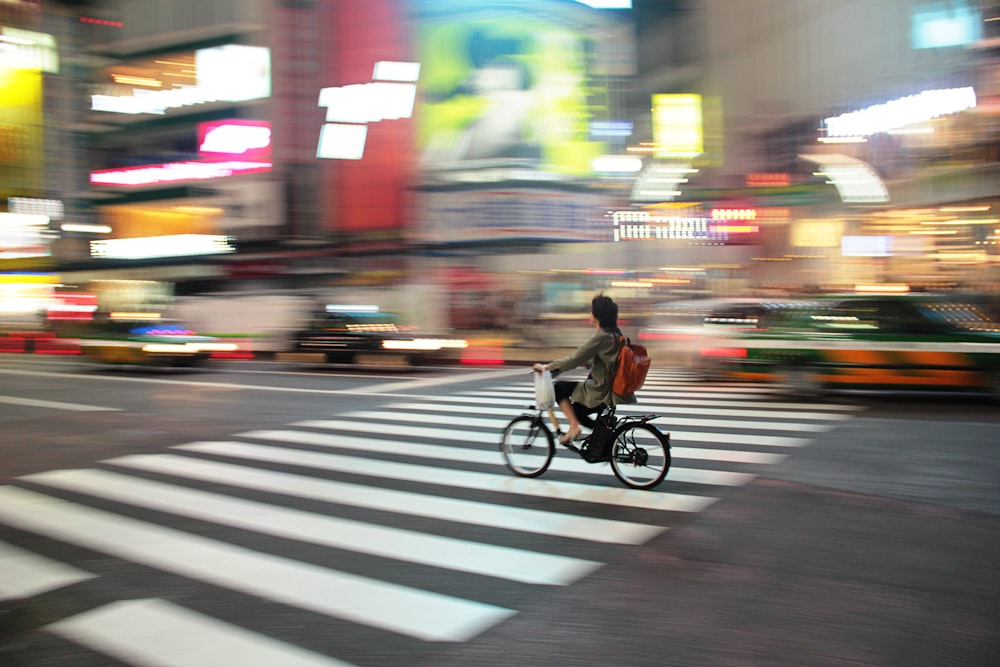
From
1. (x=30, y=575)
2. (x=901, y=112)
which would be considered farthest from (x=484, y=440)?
(x=901, y=112)

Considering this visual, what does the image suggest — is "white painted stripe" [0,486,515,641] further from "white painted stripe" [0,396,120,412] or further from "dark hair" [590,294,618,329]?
"white painted stripe" [0,396,120,412]

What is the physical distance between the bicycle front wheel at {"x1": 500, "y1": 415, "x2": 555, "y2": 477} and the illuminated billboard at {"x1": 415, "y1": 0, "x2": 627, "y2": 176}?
83.9ft

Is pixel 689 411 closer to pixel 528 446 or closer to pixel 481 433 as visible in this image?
pixel 481 433

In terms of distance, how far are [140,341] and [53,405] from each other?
650 centimetres

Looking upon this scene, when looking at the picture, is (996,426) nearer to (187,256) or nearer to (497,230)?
(497,230)

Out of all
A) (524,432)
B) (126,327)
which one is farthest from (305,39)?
(524,432)

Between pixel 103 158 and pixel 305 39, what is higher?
pixel 305 39

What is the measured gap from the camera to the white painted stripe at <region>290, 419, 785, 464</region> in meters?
7.96

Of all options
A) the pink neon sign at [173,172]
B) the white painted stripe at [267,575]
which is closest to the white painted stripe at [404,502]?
the white painted stripe at [267,575]

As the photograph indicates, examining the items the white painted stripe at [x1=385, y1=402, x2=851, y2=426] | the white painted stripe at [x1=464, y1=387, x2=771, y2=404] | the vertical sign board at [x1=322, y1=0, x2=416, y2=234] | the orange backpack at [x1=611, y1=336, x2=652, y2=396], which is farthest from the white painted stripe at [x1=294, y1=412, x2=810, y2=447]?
the vertical sign board at [x1=322, y1=0, x2=416, y2=234]

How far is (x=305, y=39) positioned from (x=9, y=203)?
27.3 metres

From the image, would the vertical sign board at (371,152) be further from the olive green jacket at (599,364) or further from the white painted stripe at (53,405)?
the olive green jacket at (599,364)

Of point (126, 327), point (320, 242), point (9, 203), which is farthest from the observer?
point (9, 203)

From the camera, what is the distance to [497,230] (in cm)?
3066
